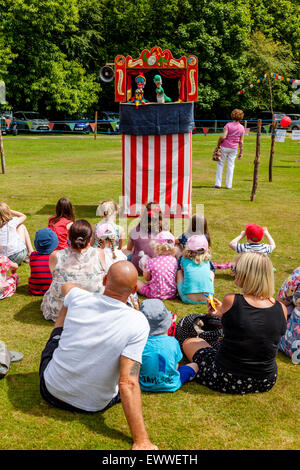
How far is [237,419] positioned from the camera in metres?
3.51

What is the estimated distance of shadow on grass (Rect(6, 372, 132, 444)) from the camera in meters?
3.34

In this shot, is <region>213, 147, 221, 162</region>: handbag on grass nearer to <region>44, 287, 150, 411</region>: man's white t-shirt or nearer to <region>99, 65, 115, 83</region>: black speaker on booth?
<region>44, 287, 150, 411</region>: man's white t-shirt

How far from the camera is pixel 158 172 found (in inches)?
376

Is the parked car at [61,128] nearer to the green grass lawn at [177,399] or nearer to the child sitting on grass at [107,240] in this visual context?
the green grass lawn at [177,399]

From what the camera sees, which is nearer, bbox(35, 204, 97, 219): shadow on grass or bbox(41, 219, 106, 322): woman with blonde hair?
bbox(41, 219, 106, 322): woman with blonde hair

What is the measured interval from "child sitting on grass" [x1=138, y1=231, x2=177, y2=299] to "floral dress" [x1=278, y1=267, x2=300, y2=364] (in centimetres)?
157

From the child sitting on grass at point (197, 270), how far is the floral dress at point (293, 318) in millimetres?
1171

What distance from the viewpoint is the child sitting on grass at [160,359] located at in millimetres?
3746

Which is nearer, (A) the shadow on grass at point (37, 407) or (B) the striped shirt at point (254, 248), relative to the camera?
(A) the shadow on grass at point (37, 407)

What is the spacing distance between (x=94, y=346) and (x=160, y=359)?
827 mm

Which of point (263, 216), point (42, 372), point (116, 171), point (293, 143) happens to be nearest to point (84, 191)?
point (116, 171)

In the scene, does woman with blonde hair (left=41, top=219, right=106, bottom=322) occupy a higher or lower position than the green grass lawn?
higher

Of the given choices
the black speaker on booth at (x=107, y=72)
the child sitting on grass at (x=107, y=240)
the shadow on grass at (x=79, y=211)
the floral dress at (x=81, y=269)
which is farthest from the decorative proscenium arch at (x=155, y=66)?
the black speaker on booth at (x=107, y=72)

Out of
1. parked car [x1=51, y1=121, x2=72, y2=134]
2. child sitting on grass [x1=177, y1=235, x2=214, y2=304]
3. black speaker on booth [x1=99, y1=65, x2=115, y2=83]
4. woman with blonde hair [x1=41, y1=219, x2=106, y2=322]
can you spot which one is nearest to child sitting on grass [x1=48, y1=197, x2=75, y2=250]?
woman with blonde hair [x1=41, y1=219, x2=106, y2=322]
